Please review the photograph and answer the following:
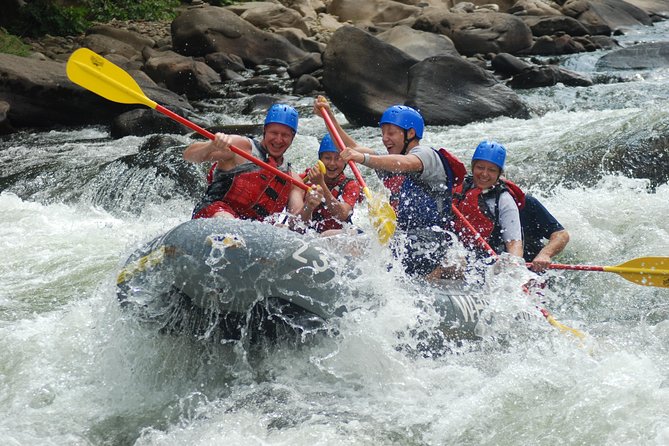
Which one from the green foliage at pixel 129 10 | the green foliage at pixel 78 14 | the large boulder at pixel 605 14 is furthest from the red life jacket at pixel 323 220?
the large boulder at pixel 605 14

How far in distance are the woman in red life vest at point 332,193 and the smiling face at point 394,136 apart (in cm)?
35

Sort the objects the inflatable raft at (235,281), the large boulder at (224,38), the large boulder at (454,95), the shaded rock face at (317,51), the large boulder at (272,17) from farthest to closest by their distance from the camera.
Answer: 1. the large boulder at (272,17)
2. the large boulder at (224,38)
3. the shaded rock face at (317,51)
4. the large boulder at (454,95)
5. the inflatable raft at (235,281)

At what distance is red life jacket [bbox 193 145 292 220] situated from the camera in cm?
528

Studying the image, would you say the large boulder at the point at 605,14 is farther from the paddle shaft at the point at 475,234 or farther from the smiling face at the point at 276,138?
the smiling face at the point at 276,138

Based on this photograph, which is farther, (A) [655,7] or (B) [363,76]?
(A) [655,7]

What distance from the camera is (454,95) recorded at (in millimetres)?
11078

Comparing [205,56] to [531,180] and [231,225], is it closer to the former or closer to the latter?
[531,180]

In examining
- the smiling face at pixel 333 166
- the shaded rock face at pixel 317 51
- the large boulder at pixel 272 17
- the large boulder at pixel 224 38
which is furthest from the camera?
the large boulder at pixel 272 17

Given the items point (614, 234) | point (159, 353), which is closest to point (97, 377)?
point (159, 353)

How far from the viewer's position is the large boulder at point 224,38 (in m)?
16.7

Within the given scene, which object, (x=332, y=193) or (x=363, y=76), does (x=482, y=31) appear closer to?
(x=363, y=76)

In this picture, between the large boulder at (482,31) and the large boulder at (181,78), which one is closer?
the large boulder at (181,78)

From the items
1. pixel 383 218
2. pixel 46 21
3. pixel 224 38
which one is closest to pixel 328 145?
pixel 383 218

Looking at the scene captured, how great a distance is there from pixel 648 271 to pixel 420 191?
156 centimetres
